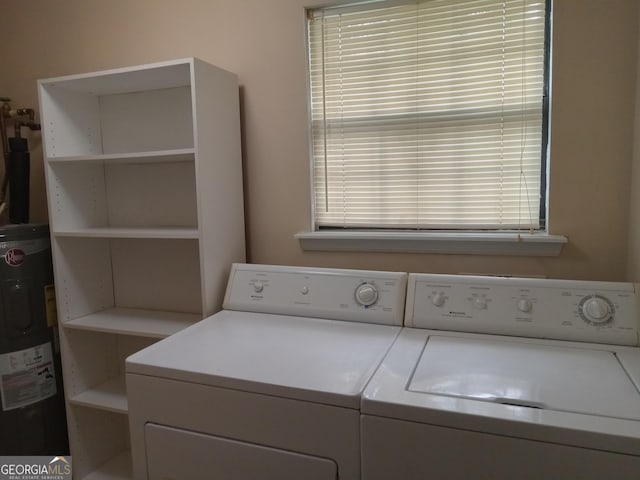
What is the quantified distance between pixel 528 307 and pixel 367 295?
506 mm

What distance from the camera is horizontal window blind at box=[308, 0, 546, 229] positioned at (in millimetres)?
1558

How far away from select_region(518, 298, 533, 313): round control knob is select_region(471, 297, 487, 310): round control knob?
101 millimetres

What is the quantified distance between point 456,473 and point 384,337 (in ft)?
1.64

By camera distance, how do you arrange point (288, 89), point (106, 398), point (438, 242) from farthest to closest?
point (106, 398) < point (288, 89) < point (438, 242)

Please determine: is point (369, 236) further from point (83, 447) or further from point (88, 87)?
point (83, 447)

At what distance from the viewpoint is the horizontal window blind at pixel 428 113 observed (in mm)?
1558

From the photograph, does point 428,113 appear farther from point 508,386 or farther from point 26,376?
point 26,376

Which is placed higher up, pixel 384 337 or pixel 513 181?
pixel 513 181

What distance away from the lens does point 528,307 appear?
1.33m

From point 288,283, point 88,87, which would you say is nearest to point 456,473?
point 288,283

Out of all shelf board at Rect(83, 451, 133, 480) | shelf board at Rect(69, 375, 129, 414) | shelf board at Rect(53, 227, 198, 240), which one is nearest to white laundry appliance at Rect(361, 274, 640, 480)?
shelf board at Rect(53, 227, 198, 240)

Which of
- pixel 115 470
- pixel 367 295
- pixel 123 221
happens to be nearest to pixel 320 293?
pixel 367 295

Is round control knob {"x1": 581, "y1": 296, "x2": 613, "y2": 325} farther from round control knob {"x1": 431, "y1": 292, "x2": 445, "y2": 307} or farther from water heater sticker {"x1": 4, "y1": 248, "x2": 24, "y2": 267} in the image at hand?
water heater sticker {"x1": 4, "y1": 248, "x2": 24, "y2": 267}

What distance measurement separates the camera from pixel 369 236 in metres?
1.72
